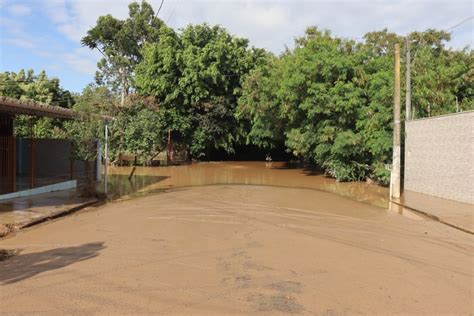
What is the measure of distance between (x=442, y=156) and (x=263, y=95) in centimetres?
1326

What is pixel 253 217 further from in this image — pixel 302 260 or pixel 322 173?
pixel 322 173

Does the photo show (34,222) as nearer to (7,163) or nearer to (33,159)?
(7,163)

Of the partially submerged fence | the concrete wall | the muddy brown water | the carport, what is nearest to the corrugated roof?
the carport

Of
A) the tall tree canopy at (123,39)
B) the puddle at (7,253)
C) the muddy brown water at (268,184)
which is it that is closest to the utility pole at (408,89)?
the muddy brown water at (268,184)

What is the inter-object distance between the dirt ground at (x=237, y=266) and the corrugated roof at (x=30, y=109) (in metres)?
3.99

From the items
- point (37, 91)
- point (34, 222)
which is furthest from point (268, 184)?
point (37, 91)

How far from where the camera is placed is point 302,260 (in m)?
7.17

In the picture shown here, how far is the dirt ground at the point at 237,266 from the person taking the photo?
5188mm

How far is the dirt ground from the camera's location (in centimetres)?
519

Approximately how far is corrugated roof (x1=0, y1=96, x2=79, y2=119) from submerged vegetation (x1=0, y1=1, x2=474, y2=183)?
679 millimetres

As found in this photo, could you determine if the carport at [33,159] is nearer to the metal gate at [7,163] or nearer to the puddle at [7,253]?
the metal gate at [7,163]

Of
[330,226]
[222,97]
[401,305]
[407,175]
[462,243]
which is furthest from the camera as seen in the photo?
[222,97]

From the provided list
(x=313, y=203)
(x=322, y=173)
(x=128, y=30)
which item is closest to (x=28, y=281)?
(x=313, y=203)

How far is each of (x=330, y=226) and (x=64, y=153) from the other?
14.3 m
